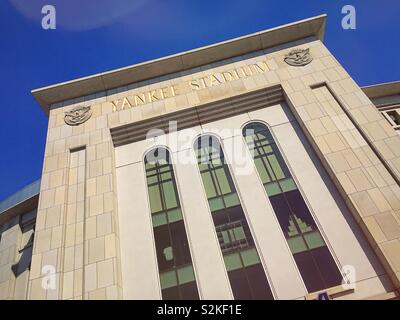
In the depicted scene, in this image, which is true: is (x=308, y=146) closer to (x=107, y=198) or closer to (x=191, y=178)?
(x=191, y=178)

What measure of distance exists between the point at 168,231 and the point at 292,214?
439 cm

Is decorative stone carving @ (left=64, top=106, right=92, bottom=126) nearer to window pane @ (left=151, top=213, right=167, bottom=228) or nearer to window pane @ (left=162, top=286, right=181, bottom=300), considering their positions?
window pane @ (left=151, top=213, right=167, bottom=228)

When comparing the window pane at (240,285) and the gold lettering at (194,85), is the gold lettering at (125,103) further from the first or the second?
the window pane at (240,285)

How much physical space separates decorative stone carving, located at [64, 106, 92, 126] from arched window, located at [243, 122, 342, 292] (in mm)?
7497

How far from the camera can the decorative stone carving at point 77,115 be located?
1598 centimetres

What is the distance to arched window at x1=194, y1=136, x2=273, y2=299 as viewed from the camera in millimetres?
10344

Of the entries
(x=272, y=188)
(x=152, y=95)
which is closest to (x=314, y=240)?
(x=272, y=188)

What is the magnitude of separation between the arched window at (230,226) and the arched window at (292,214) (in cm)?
120

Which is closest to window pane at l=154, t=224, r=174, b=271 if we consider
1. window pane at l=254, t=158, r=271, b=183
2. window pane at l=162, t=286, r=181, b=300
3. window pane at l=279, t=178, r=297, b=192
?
window pane at l=162, t=286, r=181, b=300

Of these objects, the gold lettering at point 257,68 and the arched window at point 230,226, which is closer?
the arched window at point 230,226

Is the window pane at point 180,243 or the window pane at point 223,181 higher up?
the window pane at point 223,181

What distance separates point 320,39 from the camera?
17.2m

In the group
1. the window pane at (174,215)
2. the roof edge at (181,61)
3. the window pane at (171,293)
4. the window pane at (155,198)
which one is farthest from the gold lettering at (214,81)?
the window pane at (171,293)

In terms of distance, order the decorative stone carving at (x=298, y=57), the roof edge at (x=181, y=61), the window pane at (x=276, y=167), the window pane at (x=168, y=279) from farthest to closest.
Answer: the roof edge at (x=181, y=61) < the decorative stone carving at (x=298, y=57) < the window pane at (x=276, y=167) < the window pane at (x=168, y=279)
